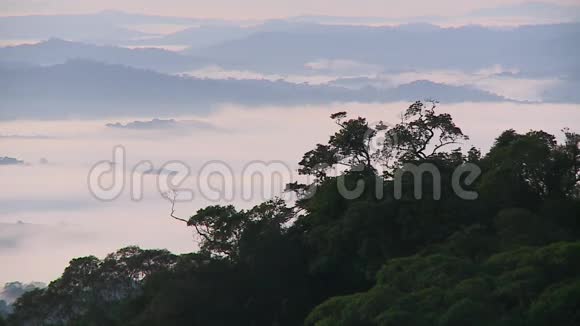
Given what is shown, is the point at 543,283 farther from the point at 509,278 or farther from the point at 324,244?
the point at 324,244

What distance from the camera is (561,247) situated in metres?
33.7

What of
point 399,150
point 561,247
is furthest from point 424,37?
point 561,247

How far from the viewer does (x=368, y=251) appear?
4206cm

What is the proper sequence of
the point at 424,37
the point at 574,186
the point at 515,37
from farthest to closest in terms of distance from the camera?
1. the point at 424,37
2. the point at 515,37
3. the point at 574,186

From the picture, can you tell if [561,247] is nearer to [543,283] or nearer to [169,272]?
[543,283]

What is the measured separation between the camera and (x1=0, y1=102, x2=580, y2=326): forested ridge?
34219 millimetres

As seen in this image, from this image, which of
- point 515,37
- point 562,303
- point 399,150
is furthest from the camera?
point 515,37

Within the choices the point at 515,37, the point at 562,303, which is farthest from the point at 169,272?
the point at 515,37

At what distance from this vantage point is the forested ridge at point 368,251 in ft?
112

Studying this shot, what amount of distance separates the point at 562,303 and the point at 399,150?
1690 cm

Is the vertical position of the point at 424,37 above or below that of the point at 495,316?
above

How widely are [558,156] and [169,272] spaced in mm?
15234

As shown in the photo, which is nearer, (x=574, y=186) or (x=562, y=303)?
(x=562, y=303)

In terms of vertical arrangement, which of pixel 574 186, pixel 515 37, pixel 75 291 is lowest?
pixel 75 291
